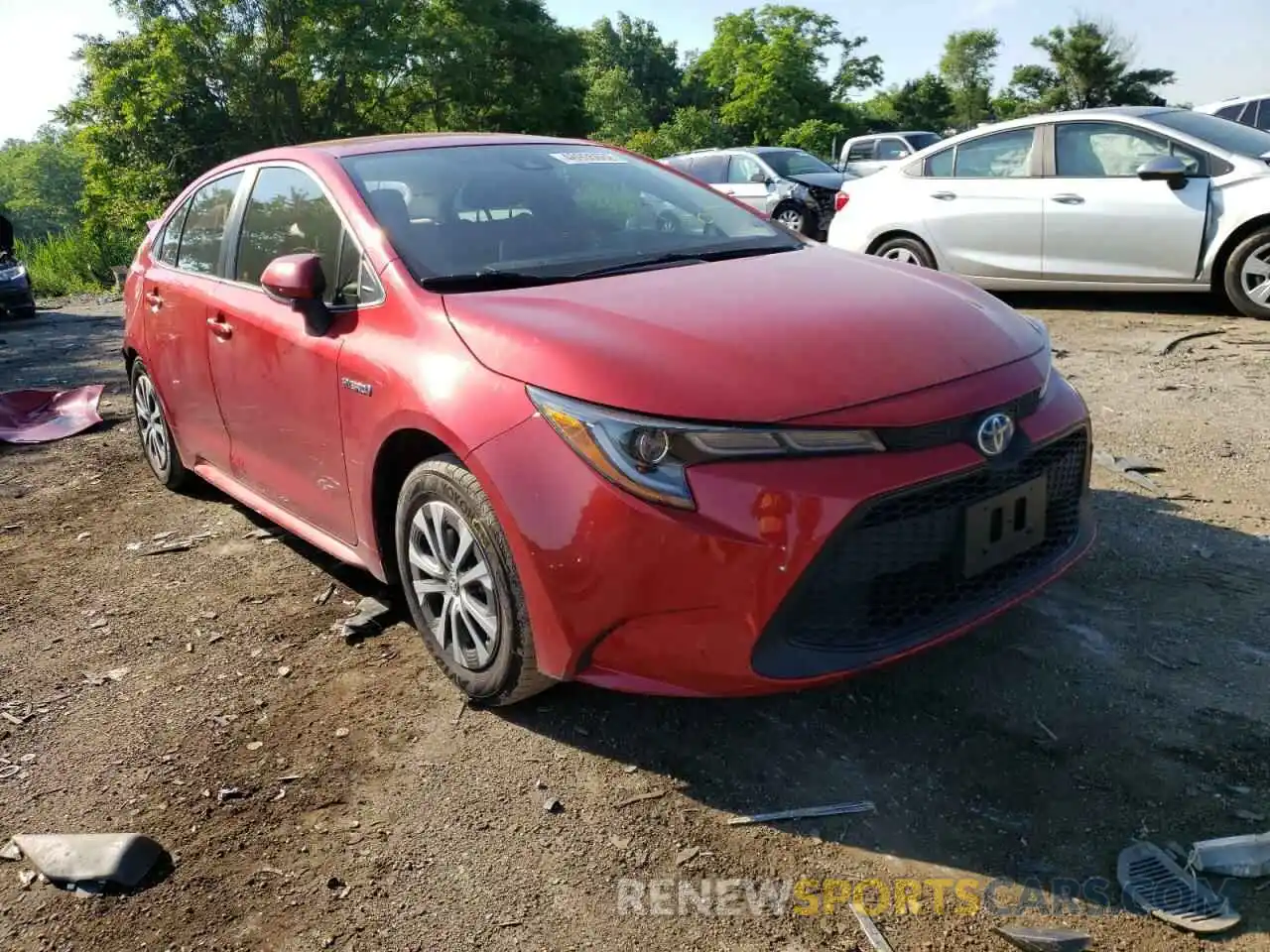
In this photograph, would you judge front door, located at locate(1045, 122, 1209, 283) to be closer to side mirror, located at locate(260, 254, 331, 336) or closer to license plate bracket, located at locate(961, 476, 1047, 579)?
license plate bracket, located at locate(961, 476, 1047, 579)

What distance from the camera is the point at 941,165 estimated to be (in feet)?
27.5

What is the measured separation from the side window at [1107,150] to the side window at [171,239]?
20.3 ft

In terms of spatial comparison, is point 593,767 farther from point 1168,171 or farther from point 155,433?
point 1168,171

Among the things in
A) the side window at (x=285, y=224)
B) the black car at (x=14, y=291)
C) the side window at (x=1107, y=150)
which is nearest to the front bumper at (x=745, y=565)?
the side window at (x=285, y=224)

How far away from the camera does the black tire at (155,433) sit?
4828 mm

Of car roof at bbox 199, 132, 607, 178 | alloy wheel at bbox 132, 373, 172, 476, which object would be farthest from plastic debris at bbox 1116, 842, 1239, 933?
alloy wheel at bbox 132, 373, 172, 476

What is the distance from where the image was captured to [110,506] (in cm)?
505

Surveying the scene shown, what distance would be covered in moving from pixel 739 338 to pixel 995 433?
0.66 meters

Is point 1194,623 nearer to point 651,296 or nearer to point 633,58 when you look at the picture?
point 651,296

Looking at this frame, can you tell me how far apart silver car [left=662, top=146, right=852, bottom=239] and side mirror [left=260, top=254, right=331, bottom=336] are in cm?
1043

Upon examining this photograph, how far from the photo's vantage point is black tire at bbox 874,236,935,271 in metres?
8.33

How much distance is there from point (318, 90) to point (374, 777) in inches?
1314

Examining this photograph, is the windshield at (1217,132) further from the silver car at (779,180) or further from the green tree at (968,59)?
the green tree at (968,59)

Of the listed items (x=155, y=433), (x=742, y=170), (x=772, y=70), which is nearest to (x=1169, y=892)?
(x=155, y=433)
